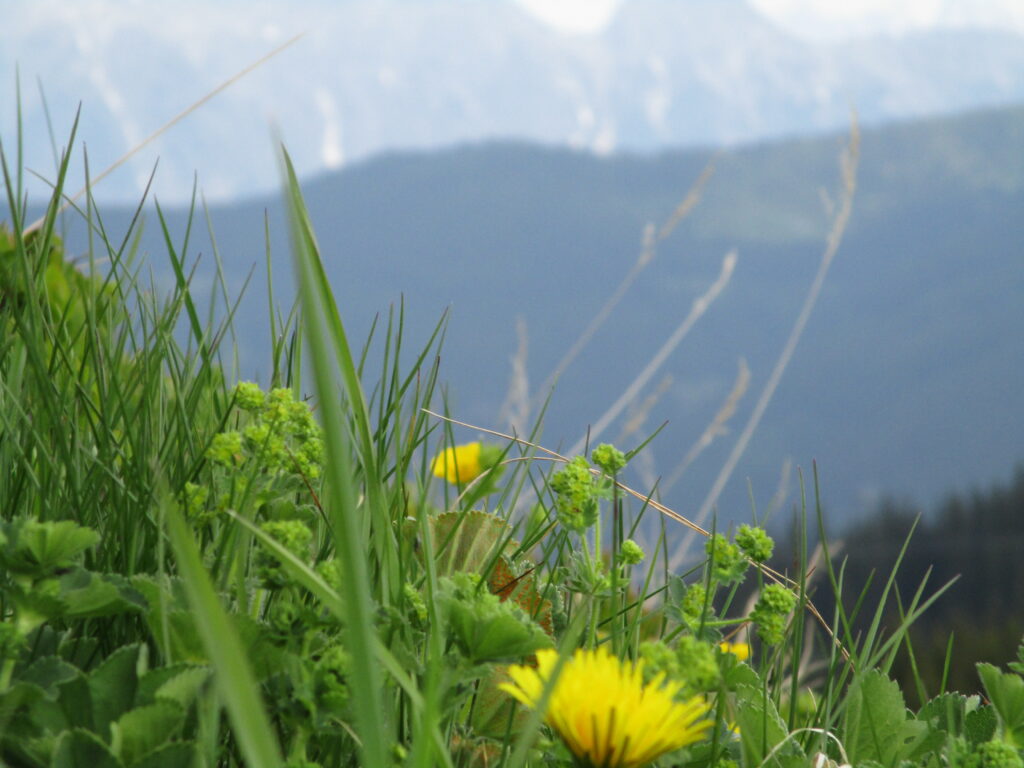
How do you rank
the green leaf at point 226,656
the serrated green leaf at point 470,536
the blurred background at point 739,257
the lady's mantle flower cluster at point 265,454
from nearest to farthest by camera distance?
the green leaf at point 226,656, the lady's mantle flower cluster at point 265,454, the serrated green leaf at point 470,536, the blurred background at point 739,257

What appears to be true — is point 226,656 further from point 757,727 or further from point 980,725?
point 980,725

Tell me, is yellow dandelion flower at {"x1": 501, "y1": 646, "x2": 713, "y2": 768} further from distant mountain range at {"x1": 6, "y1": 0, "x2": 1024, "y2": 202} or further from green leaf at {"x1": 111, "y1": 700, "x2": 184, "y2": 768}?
distant mountain range at {"x1": 6, "y1": 0, "x2": 1024, "y2": 202}

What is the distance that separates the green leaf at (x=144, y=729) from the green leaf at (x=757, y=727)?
0.31 metres

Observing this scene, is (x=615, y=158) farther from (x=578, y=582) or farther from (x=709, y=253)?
(x=578, y=582)

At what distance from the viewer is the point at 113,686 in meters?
0.42

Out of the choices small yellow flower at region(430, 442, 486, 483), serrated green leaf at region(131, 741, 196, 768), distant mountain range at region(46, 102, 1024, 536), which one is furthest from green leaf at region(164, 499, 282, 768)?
distant mountain range at region(46, 102, 1024, 536)

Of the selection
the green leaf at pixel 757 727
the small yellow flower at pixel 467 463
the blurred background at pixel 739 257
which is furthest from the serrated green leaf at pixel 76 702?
the blurred background at pixel 739 257

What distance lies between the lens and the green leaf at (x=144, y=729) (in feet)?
1.23

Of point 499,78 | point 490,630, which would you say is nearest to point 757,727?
point 490,630

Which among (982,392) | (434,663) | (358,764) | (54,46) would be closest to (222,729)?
(358,764)

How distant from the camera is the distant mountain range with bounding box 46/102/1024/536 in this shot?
179ft

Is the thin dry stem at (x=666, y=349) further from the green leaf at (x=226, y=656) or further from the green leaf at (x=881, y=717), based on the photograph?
the green leaf at (x=226, y=656)

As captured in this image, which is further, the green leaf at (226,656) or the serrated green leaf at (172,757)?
the serrated green leaf at (172,757)

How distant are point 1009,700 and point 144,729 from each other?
0.46 m
